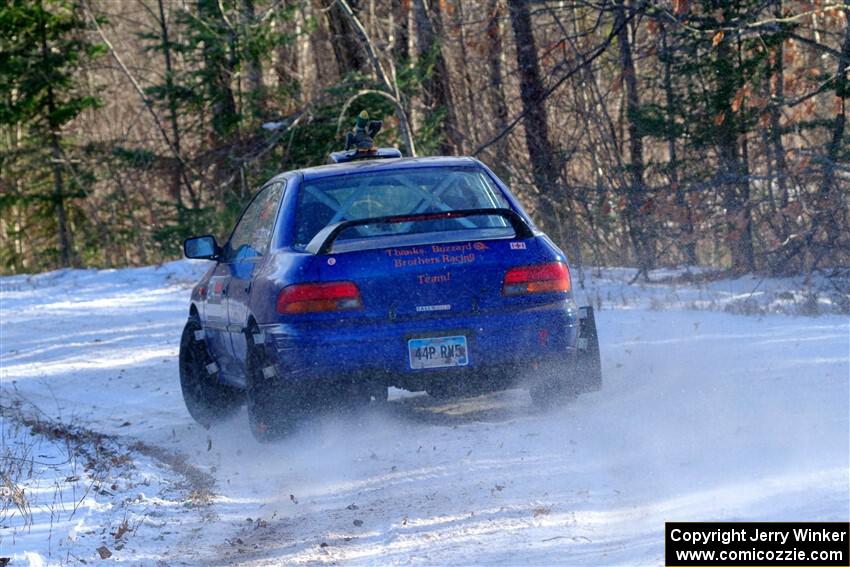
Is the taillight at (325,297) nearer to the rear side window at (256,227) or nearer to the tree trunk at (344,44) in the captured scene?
the rear side window at (256,227)

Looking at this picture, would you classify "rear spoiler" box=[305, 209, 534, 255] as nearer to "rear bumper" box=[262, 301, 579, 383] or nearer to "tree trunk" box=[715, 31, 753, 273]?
"rear bumper" box=[262, 301, 579, 383]

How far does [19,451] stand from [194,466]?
114 centimetres

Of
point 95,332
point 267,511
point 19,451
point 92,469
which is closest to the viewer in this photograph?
point 267,511

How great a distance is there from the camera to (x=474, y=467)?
633cm

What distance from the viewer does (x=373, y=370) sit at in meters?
6.93

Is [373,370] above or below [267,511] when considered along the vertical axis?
above

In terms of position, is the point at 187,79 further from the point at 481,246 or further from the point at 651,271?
the point at 481,246

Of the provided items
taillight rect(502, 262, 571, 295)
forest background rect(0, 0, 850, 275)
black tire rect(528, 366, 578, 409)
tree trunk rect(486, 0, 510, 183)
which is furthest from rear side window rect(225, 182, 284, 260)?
tree trunk rect(486, 0, 510, 183)

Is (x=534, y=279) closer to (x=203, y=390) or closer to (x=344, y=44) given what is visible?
(x=203, y=390)

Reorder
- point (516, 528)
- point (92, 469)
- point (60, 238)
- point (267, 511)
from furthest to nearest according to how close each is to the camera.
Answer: point (60, 238), point (92, 469), point (267, 511), point (516, 528)

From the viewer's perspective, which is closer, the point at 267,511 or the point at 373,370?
the point at 267,511

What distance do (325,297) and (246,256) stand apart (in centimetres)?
141

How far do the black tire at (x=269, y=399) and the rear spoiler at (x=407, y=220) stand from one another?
26.1 inches

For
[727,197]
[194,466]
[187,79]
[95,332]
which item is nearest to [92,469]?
[194,466]
